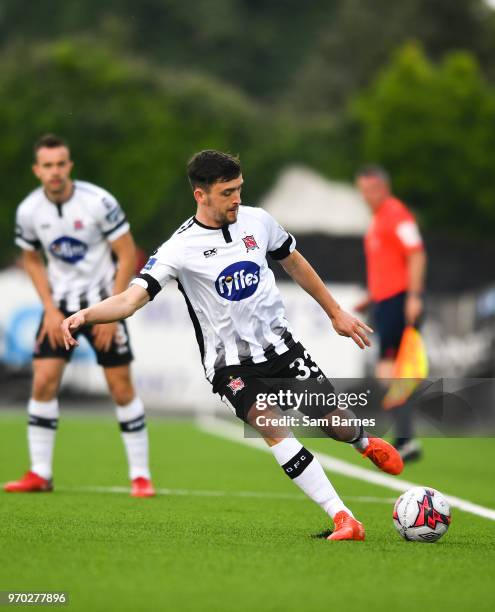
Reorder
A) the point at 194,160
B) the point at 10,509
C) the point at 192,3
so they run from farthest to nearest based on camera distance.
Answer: the point at 192,3
the point at 10,509
the point at 194,160

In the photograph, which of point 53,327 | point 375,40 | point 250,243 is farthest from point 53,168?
point 375,40

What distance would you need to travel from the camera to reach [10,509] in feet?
24.9

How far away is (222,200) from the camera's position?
657 cm

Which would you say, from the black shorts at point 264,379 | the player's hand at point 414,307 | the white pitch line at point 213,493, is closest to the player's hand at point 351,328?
the black shorts at point 264,379

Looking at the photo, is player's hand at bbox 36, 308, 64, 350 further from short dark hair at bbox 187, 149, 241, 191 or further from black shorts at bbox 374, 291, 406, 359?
black shorts at bbox 374, 291, 406, 359

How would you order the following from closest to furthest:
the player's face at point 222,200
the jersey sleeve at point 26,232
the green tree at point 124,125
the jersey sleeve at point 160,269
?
the jersey sleeve at point 160,269 → the player's face at point 222,200 → the jersey sleeve at point 26,232 → the green tree at point 124,125

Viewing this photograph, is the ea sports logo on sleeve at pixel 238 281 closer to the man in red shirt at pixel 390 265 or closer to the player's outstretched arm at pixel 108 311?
the player's outstretched arm at pixel 108 311

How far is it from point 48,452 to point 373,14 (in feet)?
151

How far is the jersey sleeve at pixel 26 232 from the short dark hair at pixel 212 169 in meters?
2.62

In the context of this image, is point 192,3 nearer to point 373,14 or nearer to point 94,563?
point 373,14

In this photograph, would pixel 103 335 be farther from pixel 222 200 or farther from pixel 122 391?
pixel 222 200

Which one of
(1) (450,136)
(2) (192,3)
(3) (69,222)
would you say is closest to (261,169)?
(1) (450,136)

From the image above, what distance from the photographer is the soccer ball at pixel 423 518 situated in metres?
6.51

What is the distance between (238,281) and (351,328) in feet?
2.06
